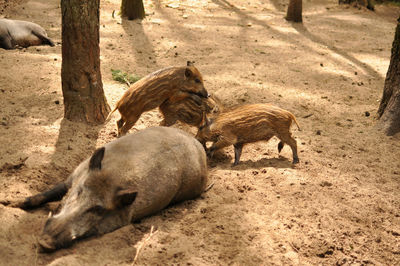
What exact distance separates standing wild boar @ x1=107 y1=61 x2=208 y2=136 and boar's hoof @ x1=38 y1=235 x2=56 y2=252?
2070 mm

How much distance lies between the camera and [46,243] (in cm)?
310

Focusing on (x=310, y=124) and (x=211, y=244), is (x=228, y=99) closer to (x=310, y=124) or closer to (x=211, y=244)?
(x=310, y=124)

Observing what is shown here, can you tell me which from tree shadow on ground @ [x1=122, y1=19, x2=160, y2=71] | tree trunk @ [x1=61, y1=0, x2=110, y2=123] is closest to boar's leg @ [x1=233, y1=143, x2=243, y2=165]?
tree trunk @ [x1=61, y1=0, x2=110, y2=123]

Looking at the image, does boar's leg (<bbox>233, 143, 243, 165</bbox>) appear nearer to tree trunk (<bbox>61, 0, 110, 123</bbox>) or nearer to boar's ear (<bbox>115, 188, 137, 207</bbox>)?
tree trunk (<bbox>61, 0, 110, 123</bbox>)

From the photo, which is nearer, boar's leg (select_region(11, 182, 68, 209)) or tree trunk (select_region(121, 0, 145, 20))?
boar's leg (select_region(11, 182, 68, 209))

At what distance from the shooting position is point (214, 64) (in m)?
7.86

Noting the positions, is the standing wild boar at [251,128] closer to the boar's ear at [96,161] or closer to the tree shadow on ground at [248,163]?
the tree shadow on ground at [248,163]

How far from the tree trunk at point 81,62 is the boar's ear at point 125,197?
85.0 inches

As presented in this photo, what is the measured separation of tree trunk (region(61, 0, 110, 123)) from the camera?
505 cm

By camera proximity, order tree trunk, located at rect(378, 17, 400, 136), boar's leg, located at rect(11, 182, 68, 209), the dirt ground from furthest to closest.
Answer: tree trunk, located at rect(378, 17, 400, 136) < boar's leg, located at rect(11, 182, 68, 209) < the dirt ground

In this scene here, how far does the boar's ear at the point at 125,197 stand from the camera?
337 centimetres

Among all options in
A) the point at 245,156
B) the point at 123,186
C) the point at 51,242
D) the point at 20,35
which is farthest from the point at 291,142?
the point at 20,35

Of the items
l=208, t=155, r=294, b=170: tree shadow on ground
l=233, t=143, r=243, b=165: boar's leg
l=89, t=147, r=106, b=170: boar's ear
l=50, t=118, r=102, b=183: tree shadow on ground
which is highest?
l=89, t=147, r=106, b=170: boar's ear

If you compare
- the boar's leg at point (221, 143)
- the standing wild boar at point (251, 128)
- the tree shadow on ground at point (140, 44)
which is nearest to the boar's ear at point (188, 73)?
the standing wild boar at point (251, 128)
